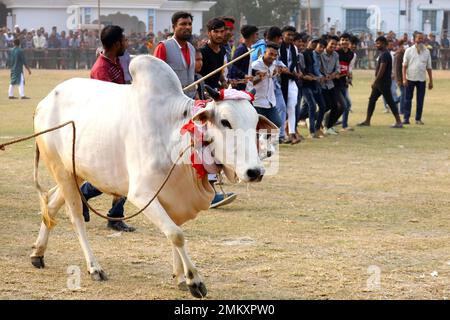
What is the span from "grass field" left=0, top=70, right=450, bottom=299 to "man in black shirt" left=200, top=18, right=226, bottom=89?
1312mm

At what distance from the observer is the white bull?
22.3 feet

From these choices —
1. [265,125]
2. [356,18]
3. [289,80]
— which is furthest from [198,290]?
[356,18]

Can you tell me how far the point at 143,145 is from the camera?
23.4ft

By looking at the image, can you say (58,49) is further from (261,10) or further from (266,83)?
(266,83)

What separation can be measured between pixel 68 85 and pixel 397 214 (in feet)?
12.8

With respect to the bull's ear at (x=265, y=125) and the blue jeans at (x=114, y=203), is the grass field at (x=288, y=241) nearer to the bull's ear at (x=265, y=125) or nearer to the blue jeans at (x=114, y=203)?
the blue jeans at (x=114, y=203)

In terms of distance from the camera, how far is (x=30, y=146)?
16.1 metres

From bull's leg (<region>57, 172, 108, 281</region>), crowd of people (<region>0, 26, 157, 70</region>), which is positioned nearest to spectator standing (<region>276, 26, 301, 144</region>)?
bull's leg (<region>57, 172, 108, 281</region>)

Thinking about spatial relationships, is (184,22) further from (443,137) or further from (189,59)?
(443,137)

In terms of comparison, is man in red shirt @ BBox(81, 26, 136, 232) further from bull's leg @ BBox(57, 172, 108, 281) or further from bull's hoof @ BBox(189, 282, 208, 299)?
bull's hoof @ BBox(189, 282, 208, 299)

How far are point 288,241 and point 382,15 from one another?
5433 centimetres

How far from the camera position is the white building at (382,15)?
202 ft

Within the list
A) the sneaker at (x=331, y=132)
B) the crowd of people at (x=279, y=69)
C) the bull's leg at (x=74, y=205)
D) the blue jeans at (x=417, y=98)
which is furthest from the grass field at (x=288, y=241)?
the blue jeans at (x=417, y=98)
